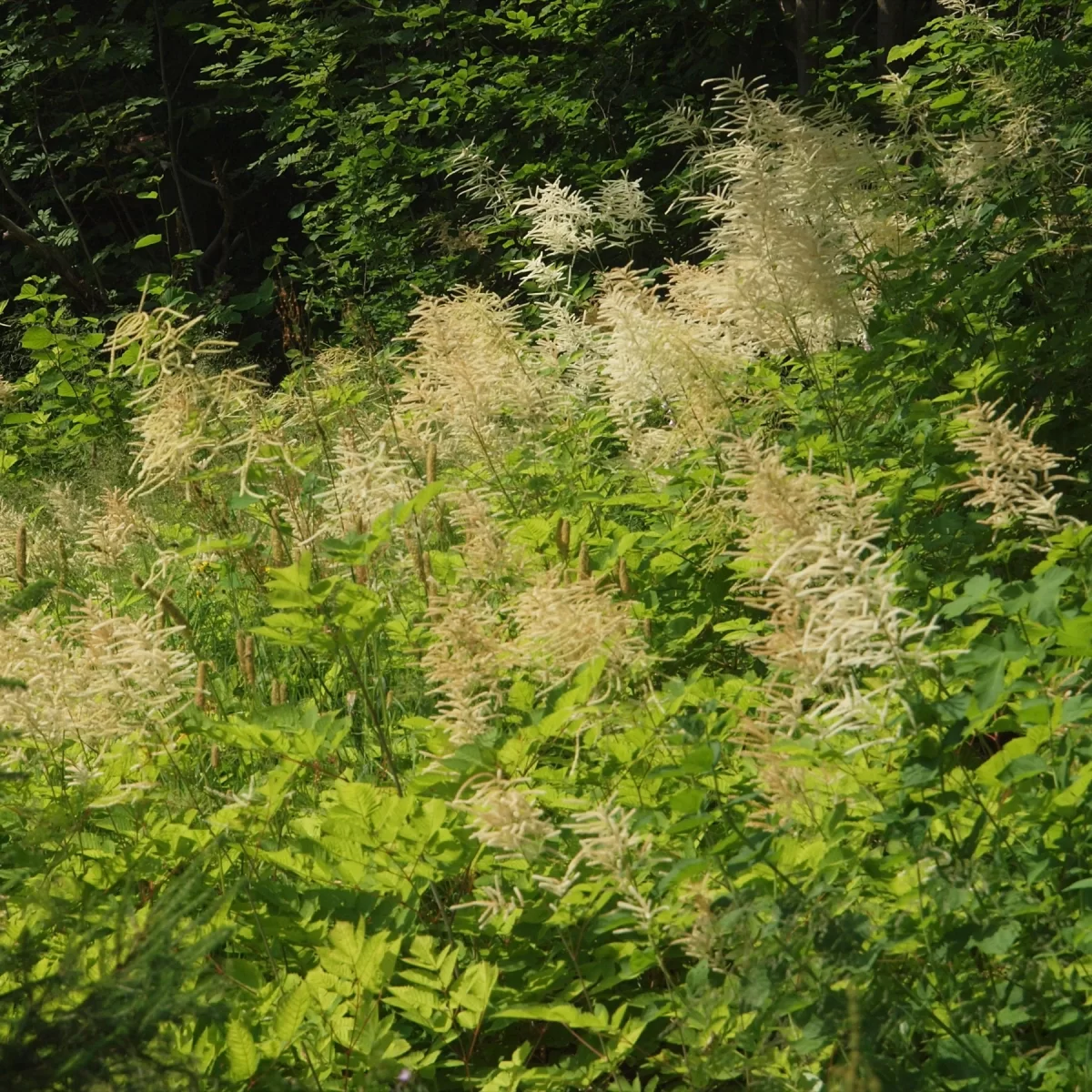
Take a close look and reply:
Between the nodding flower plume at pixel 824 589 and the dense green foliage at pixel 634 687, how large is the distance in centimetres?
1

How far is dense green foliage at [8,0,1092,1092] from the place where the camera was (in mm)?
2041

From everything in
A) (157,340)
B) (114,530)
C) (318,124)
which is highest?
(157,340)

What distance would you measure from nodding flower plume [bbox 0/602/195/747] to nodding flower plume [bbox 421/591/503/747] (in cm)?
62

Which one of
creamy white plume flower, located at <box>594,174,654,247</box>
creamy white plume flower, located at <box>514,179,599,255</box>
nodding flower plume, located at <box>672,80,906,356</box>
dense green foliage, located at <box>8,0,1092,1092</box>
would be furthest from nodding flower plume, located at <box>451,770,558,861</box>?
creamy white plume flower, located at <box>594,174,654,247</box>

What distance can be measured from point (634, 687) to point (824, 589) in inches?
42.2

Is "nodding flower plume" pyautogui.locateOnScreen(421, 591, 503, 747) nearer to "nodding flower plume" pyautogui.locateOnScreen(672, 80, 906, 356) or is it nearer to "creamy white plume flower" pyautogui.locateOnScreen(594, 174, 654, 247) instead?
"nodding flower plume" pyautogui.locateOnScreen(672, 80, 906, 356)

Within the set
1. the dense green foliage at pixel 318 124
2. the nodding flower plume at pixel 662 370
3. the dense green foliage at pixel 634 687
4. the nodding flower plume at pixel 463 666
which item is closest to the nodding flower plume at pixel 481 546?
the dense green foliage at pixel 634 687

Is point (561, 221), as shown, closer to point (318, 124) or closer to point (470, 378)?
point (470, 378)

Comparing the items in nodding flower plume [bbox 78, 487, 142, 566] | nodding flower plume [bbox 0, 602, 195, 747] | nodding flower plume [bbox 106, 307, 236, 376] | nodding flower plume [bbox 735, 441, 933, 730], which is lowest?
nodding flower plume [bbox 78, 487, 142, 566]

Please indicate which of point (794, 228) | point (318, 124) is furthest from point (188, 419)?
point (318, 124)

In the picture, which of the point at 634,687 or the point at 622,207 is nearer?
the point at 634,687

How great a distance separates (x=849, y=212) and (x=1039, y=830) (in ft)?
7.79

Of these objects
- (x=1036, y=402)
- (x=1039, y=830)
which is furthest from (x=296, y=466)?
(x=1036, y=402)

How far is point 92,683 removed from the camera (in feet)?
9.58
